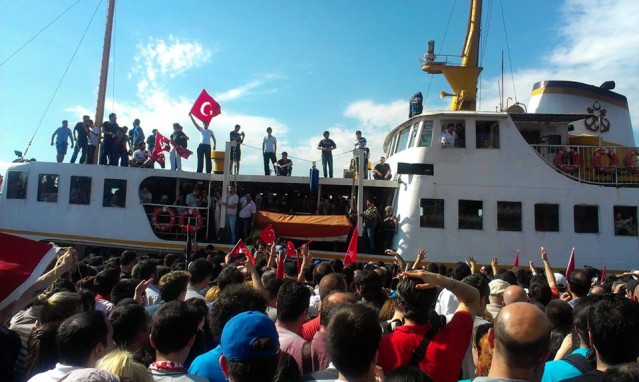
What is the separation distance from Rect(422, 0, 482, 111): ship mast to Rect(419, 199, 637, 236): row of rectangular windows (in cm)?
391

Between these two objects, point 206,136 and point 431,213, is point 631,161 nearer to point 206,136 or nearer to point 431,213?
point 431,213

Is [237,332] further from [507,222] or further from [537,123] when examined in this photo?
[537,123]

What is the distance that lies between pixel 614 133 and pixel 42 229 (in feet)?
61.7

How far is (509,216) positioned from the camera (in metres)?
13.1

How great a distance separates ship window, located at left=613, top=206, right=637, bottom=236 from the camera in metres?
13.2

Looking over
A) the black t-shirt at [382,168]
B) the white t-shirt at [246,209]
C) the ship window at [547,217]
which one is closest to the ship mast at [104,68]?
the white t-shirt at [246,209]

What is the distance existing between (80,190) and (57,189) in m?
0.66

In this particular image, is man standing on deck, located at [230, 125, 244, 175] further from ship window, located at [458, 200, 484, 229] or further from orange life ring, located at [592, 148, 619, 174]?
orange life ring, located at [592, 148, 619, 174]

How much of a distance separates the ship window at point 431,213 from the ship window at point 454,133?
1668 mm

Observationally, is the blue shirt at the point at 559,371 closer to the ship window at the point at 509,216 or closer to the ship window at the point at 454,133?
the ship window at the point at 509,216

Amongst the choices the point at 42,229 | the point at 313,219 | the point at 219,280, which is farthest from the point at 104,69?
the point at 219,280

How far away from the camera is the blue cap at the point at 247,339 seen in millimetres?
2131

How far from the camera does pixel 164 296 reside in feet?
14.3

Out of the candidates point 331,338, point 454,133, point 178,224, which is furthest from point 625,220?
point 331,338
